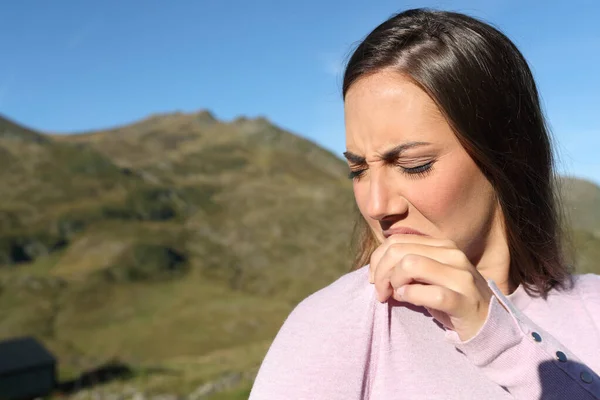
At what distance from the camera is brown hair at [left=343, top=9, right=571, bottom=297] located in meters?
2.12

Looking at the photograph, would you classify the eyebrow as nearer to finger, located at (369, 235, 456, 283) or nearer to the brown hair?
the brown hair

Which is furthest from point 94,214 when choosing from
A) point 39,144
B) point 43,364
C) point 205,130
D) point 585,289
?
point 585,289

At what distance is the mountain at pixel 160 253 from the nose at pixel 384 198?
31.4m

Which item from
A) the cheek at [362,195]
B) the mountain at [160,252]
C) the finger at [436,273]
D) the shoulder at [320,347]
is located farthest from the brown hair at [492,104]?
the mountain at [160,252]

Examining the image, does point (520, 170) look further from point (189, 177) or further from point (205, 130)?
point (205, 130)

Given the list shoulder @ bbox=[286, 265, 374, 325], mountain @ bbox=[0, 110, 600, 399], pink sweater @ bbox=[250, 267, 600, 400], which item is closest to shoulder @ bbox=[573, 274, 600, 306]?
pink sweater @ bbox=[250, 267, 600, 400]

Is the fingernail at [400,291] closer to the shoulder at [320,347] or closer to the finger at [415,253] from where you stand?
the finger at [415,253]

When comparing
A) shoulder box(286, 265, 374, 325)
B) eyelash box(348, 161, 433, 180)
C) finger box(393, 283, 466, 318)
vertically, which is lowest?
shoulder box(286, 265, 374, 325)

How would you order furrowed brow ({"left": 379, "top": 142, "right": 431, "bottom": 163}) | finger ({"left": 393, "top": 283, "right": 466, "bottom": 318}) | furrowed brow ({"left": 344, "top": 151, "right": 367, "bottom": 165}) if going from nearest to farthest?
1. finger ({"left": 393, "top": 283, "right": 466, "bottom": 318})
2. furrowed brow ({"left": 379, "top": 142, "right": 431, "bottom": 163})
3. furrowed brow ({"left": 344, "top": 151, "right": 367, "bottom": 165})

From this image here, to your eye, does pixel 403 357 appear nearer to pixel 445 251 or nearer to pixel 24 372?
pixel 445 251

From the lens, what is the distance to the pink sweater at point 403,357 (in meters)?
1.75

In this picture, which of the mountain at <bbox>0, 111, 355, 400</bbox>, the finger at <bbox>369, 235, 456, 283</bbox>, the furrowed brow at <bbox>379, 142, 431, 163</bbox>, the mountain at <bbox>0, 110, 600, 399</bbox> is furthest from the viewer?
the mountain at <bbox>0, 111, 355, 400</bbox>

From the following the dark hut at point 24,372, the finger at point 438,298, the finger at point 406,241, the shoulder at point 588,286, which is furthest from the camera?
the dark hut at point 24,372

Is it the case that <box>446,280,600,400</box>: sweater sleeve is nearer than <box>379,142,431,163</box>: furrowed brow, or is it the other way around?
<box>446,280,600,400</box>: sweater sleeve
